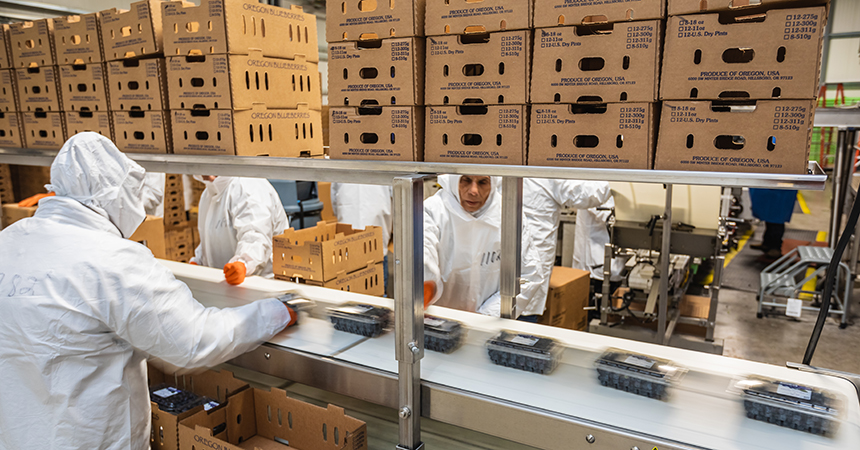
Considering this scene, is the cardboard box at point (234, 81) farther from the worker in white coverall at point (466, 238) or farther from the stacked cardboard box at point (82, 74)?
the worker in white coverall at point (466, 238)

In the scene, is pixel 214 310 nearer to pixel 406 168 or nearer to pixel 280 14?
pixel 406 168

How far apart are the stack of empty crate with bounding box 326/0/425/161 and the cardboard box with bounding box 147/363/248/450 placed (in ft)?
2.82

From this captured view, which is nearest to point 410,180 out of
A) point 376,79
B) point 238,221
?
point 376,79

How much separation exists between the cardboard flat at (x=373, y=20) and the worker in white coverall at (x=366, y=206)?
313cm

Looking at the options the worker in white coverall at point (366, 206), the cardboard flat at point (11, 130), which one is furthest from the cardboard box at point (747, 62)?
the worker in white coverall at point (366, 206)

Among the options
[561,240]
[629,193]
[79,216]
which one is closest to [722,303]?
[561,240]

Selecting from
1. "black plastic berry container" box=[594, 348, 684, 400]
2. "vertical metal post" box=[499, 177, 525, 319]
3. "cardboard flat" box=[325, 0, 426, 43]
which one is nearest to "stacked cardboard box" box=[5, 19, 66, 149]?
"cardboard flat" box=[325, 0, 426, 43]

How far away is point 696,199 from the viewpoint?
411 centimetres

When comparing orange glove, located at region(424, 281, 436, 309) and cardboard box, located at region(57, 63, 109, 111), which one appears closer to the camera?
cardboard box, located at region(57, 63, 109, 111)

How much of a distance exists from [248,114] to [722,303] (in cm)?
557

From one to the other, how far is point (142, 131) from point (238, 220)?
1188 mm

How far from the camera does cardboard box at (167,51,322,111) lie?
1770 mm

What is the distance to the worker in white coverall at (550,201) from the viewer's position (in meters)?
3.94

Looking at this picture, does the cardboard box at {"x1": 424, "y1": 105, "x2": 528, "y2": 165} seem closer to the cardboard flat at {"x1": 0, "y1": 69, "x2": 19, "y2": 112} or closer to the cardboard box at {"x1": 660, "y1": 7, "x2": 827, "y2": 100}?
the cardboard box at {"x1": 660, "y1": 7, "x2": 827, "y2": 100}
